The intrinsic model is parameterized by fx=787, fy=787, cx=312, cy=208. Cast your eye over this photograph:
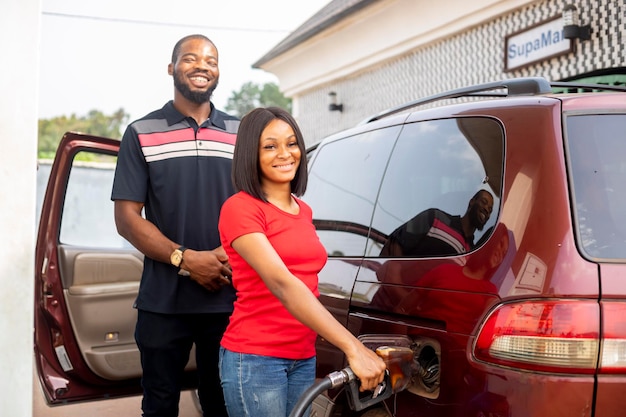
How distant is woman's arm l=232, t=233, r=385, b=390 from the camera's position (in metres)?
2.17

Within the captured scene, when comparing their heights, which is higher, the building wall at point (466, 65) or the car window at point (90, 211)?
the building wall at point (466, 65)

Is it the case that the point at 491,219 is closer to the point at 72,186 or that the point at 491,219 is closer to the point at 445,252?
the point at 445,252

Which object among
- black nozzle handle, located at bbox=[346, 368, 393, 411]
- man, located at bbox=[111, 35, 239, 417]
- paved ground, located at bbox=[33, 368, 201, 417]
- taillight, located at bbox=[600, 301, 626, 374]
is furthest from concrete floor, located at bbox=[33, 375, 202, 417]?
taillight, located at bbox=[600, 301, 626, 374]

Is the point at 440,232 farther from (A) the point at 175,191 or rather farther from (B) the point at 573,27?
(B) the point at 573,27

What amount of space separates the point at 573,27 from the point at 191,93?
5679 mm

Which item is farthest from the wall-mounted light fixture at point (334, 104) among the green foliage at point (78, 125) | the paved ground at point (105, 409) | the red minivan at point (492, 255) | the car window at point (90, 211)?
the green foliage at point (78, 125)

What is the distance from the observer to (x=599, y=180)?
2.22 meters

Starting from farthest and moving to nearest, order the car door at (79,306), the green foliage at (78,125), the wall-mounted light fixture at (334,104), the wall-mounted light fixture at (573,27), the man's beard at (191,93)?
the green foliage at (78,125) → the wall-mounted light fixture at (334,104) → the wall-mounted light fixture at (573,27) → the car door at (79,306) → the man's beard at (191,93)

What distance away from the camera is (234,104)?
88.5 m

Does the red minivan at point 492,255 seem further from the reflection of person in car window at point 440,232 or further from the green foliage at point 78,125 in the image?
the green foliage at point 78,125

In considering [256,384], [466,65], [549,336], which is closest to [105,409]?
[256,384]

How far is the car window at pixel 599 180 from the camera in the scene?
2148 mm

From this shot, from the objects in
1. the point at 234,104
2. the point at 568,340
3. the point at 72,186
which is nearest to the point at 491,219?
the point at 568,340

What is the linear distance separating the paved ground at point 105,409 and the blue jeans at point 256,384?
10.7ft
